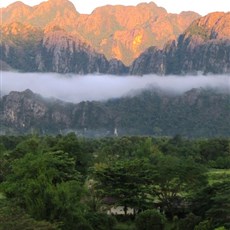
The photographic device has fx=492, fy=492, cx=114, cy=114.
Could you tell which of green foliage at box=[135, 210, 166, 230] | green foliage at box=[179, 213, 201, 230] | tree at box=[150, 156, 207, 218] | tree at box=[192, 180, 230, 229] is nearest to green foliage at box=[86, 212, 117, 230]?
green foliage at box=[135, 210, 166, 230]

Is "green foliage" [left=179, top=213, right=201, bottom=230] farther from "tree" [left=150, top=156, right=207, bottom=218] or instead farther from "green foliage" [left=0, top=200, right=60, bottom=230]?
"green foliage" [left=0, top=200, right=60, bottom=230]

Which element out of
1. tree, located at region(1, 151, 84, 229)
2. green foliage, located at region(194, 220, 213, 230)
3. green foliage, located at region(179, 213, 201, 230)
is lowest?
green foliage, located at region(179, 213, 201, 230)

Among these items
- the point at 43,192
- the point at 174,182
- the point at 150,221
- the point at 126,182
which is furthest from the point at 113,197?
the point at 43,192

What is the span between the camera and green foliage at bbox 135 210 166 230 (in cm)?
3816

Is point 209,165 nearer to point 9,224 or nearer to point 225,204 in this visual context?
point 225,204

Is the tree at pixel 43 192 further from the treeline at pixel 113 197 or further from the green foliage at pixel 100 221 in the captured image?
the green foliage at pixel 100 221

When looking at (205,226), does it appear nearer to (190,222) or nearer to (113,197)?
(190,222)

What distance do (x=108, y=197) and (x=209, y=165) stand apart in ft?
140

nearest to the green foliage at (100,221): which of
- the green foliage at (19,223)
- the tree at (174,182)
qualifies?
the tree at (174,182)

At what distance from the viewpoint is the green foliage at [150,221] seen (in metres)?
38.2

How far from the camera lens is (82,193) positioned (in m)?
37.7

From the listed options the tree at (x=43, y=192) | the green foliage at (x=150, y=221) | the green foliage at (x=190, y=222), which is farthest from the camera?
the green foliage at (x=150, y=221)

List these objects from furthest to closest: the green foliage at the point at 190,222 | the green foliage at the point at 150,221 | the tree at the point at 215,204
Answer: the green foliage at the point at 150,221
the green foliage at the point at 190,222
the tree at the point at 215,204

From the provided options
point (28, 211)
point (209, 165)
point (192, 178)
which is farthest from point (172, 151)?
point (28, 211)
